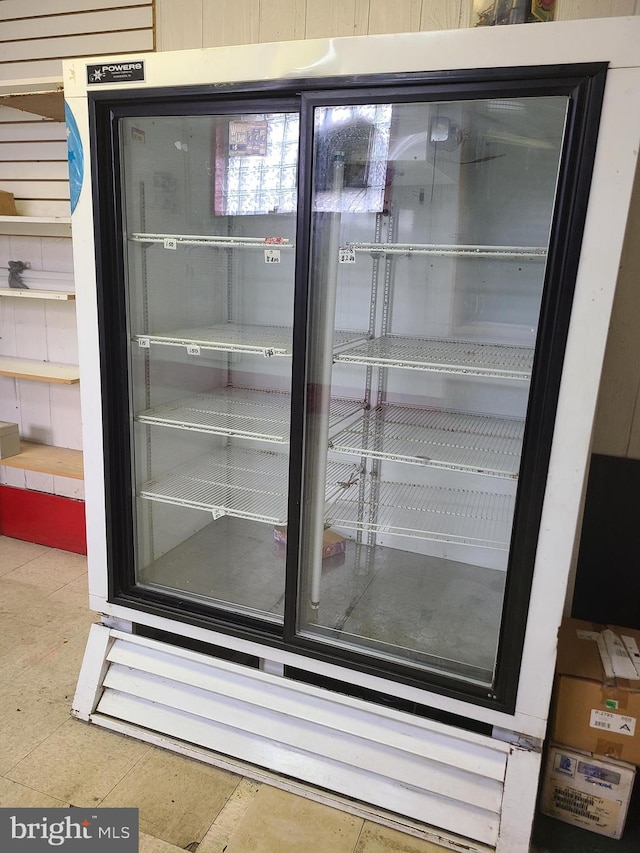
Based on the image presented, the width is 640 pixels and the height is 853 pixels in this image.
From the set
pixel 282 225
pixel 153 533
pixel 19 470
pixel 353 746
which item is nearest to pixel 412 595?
pixel 353 746

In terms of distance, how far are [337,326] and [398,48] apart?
1.26 meters

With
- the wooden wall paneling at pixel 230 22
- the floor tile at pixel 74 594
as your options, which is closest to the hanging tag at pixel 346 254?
the wooden wall paneling at pixel 230 22

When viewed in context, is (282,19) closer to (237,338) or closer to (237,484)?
(237,338)

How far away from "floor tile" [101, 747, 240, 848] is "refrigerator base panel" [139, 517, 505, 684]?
1.86 feet

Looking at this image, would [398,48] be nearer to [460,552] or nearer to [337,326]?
[337,326]

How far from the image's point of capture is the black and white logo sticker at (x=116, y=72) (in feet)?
6.10

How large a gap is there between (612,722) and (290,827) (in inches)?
42.2

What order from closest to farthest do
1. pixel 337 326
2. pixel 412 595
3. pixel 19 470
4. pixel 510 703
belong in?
pixel 510 703 < pixel 412 595 < pixel 337 326 < pixel 19 470

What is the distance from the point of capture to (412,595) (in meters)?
2.46

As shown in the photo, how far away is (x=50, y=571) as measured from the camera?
3484 millimetres

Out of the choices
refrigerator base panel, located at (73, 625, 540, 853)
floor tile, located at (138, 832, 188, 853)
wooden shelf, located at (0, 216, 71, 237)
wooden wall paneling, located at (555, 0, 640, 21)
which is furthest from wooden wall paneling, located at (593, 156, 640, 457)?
wooden shelf, located at (0, 216, 71, 237)

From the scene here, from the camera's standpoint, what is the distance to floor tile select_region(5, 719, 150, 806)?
202 centimetres

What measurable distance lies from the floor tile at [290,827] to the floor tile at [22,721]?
84 centimetres

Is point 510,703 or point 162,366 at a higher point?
point 162,366
